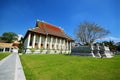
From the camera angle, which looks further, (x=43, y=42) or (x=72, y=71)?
(x=43, y=42)

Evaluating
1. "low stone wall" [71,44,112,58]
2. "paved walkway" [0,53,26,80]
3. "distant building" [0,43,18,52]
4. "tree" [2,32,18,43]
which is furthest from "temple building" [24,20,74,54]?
"tree" [2,32,18,43]

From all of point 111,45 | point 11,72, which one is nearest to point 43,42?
point 11,72

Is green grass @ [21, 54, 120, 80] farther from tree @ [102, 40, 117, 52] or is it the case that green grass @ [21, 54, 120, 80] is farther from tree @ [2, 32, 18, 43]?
tree @ [2, 32, 18, 43]

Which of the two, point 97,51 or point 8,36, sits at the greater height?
point 8,36

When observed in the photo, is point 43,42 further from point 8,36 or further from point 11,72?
point 8,36

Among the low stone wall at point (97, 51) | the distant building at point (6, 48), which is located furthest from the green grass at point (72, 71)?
the distant building at point (6, 48)

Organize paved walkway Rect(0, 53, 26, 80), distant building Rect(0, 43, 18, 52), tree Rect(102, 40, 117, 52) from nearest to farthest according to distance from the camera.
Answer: paved walkway Rect(0, 53, 26, 80) → distant building Rect(0, 43, 18, 52) → tree Rect(102, 40, 117, 52)

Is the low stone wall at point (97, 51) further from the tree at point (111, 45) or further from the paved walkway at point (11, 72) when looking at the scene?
the tree at point (111, 45)

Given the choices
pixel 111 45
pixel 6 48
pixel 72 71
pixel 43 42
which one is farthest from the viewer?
pixel 111 45

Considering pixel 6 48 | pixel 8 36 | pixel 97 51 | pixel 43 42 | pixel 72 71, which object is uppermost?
pixel 8 36

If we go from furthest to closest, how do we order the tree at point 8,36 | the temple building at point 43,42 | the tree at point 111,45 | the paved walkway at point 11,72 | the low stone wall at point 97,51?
the tree at point 8,36
the tree at point 111,45
the temple building at point 43,42
the low stone wall at point 97,51
the paved walkway at point 11,72

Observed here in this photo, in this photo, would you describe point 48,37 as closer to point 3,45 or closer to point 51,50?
point 51,50

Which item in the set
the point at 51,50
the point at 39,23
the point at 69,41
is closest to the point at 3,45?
the point at 39,23

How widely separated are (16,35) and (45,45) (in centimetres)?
5906
